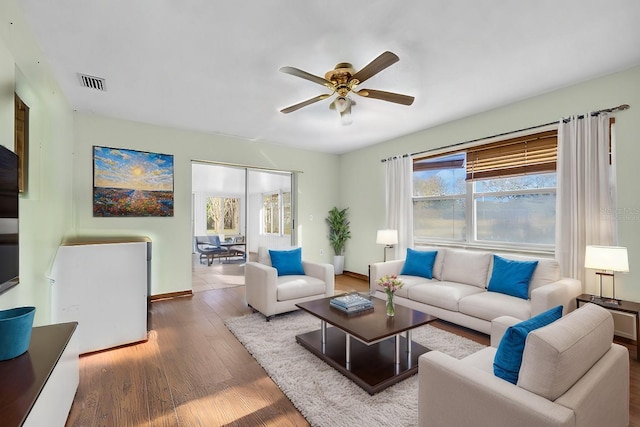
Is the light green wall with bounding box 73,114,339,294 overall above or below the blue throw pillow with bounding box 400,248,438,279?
above

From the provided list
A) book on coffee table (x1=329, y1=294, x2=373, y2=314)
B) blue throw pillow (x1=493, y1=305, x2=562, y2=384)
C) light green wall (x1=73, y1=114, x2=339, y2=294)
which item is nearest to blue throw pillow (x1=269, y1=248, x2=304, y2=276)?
book on coffee table (x1=329, y1=294, x2=373, y2=314)

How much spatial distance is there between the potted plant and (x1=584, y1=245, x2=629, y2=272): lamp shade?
412 centimetres

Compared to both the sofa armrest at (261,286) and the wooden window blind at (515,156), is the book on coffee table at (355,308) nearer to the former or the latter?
the sofa armrest at (261,286)

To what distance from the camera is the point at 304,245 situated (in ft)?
20.3

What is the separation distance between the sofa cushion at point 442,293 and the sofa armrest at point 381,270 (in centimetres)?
57

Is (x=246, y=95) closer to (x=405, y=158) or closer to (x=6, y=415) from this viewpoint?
(x=405, y=158)

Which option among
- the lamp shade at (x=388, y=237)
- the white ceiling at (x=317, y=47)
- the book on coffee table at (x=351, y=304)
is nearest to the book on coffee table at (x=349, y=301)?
the book on coffee table at (x=351, y=304)

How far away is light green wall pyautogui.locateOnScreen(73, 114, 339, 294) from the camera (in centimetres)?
411

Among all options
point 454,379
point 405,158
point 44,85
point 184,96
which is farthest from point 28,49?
point 405,158

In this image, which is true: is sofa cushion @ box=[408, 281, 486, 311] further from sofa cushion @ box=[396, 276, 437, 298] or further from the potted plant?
the potted plant

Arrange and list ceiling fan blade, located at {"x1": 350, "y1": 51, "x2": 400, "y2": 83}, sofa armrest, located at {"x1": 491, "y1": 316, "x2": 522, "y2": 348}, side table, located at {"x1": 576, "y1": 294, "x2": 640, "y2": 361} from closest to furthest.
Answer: sofa armrest, located at {"x1": 491, "y1": 316, "x2": 522, "y2": 348}
ceiling fan blade, located at {"x1": 350, "y1": 51, "x2": 400, "y2": 83}
side table, located at {"x1": 576, "y1": 294, "x2": 640, "y2": 361}

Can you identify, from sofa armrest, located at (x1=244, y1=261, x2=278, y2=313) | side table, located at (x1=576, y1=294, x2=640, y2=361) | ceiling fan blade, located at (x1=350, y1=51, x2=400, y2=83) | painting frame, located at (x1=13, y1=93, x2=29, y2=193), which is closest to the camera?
painting frame, located at (x1=13, y1=93, x2=29, y2=193)

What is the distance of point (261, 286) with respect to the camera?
365 centimetres

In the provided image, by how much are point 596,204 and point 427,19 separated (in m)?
2.60
